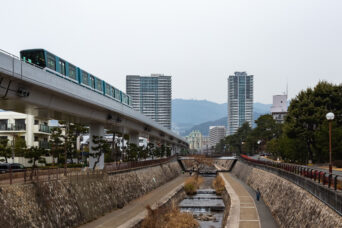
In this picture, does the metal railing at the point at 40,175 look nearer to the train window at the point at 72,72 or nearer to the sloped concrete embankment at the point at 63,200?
the sloped concrete embankment at the point at 63,200

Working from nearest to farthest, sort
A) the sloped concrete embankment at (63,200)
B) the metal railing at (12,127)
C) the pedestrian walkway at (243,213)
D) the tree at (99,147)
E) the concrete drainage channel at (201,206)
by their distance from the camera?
the sloped concrete embankment at (63,200) < the pedestrian walkway at (243,213) < the concrete drainage channel at (201,206) < the tree at (99,147) < the metal railing at (12,127)

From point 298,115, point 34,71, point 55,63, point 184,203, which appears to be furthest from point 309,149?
point 34,71

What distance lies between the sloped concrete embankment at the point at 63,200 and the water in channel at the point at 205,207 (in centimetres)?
757

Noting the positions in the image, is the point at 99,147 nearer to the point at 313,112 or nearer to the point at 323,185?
the point at 323,185

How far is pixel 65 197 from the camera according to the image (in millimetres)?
27453

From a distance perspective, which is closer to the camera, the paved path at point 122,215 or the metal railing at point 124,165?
the paved path at point 122,215

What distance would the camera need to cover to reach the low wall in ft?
56.5

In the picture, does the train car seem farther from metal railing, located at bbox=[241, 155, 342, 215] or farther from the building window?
→ metal railing, located at bbox=[241, 155, 342, 215]

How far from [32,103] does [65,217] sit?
8677 millimetres

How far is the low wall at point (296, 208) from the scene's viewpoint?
17.2 meters

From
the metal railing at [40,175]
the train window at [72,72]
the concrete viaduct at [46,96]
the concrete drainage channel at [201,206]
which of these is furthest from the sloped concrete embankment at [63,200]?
the train window at [72,72]

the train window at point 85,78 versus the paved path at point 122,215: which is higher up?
the train window at point 85,78

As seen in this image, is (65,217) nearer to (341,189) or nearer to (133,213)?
(133,213)

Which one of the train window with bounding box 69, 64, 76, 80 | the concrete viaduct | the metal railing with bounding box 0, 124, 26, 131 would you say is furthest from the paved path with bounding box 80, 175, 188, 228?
the metal railing with bounding box 0, 124, 26, 131
